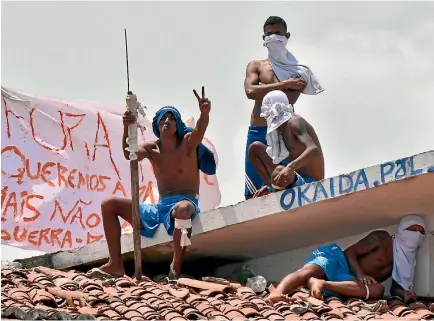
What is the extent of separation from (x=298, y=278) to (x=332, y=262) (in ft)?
1.34

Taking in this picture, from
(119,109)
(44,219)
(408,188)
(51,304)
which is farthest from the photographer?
(119,109)

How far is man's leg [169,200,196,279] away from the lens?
596 inches

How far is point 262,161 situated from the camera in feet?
52.9

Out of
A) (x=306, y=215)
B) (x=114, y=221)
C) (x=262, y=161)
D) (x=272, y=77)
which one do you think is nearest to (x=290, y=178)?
(x=306, y=215)

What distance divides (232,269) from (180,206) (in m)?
1.43

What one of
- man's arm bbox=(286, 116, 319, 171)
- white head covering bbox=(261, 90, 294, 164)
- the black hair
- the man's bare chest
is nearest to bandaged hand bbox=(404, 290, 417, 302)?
man's arm bbox=(286, 116, 319, 171)

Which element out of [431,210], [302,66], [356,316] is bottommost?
[356,316]

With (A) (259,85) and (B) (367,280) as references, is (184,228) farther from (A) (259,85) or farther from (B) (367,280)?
(A) (259,85)

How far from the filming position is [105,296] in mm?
13797

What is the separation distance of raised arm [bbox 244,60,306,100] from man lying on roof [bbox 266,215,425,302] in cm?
214

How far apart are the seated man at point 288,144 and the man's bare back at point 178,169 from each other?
68 cm

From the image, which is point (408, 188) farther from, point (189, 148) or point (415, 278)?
point (189, 148)

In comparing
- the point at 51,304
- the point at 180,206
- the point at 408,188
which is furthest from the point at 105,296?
the point at 408,188

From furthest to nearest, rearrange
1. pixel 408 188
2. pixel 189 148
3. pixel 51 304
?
pixel 189 148 → pixel 408 188 → pixel 51 304
